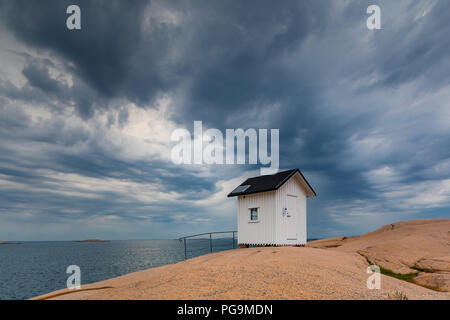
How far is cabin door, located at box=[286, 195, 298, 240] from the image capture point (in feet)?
66.4

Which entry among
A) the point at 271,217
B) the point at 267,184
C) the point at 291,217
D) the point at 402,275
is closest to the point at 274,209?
the point at 271,217

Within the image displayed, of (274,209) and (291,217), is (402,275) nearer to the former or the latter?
(291,217)

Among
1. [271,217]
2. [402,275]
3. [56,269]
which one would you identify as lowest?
[56,269]

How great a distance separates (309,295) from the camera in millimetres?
7516

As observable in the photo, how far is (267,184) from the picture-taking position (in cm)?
2072

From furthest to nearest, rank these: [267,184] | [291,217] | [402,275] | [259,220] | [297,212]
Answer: [297,212], [267,184], [291,217], [259,220], [402,275]

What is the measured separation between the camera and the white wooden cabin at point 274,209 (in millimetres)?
19578

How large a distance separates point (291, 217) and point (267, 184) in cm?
317

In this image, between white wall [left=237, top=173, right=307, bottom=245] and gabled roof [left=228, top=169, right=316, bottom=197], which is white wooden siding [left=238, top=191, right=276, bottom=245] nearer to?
white wall [left=237, top=173, right=307, bottom=245]

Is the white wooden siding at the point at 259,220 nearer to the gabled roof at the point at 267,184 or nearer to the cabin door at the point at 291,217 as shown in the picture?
the gabled roof at the point at 267,184
